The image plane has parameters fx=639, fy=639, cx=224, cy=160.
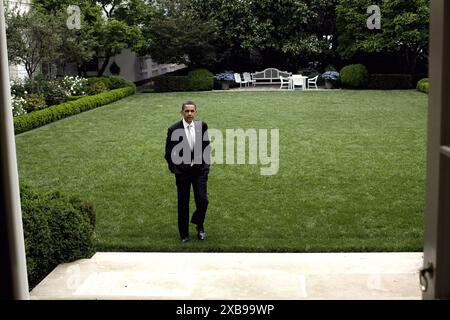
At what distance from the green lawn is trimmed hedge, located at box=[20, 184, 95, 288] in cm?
61

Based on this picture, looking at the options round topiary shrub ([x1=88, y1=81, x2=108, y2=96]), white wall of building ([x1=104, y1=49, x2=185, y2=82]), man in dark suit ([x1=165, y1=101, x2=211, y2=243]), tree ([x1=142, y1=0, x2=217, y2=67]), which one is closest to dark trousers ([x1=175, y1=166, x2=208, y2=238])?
man in dark suit ([x1=165, y1=101, x2=211, y2=243])

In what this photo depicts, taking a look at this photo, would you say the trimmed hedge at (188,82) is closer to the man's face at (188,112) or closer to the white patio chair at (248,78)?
the white patio chair at (248,78)

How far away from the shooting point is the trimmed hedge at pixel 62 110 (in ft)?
53.5

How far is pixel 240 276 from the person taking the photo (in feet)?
18.7

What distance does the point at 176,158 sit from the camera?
6.67m

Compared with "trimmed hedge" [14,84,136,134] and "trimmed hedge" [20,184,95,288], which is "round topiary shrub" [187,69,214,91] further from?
"trimmed hedge" [20,184,95,288]

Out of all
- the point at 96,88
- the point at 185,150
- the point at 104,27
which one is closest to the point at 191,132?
the point at 185,150

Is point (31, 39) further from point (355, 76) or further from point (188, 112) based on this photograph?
Result: point (188, 112)

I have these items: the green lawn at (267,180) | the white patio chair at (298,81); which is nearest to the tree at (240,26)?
the white patio chair at (298,81)

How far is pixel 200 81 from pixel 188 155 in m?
20.5

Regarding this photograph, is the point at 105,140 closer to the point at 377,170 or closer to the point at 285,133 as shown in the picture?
the point at 285,133

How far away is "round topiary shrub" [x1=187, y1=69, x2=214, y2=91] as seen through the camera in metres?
27.0
